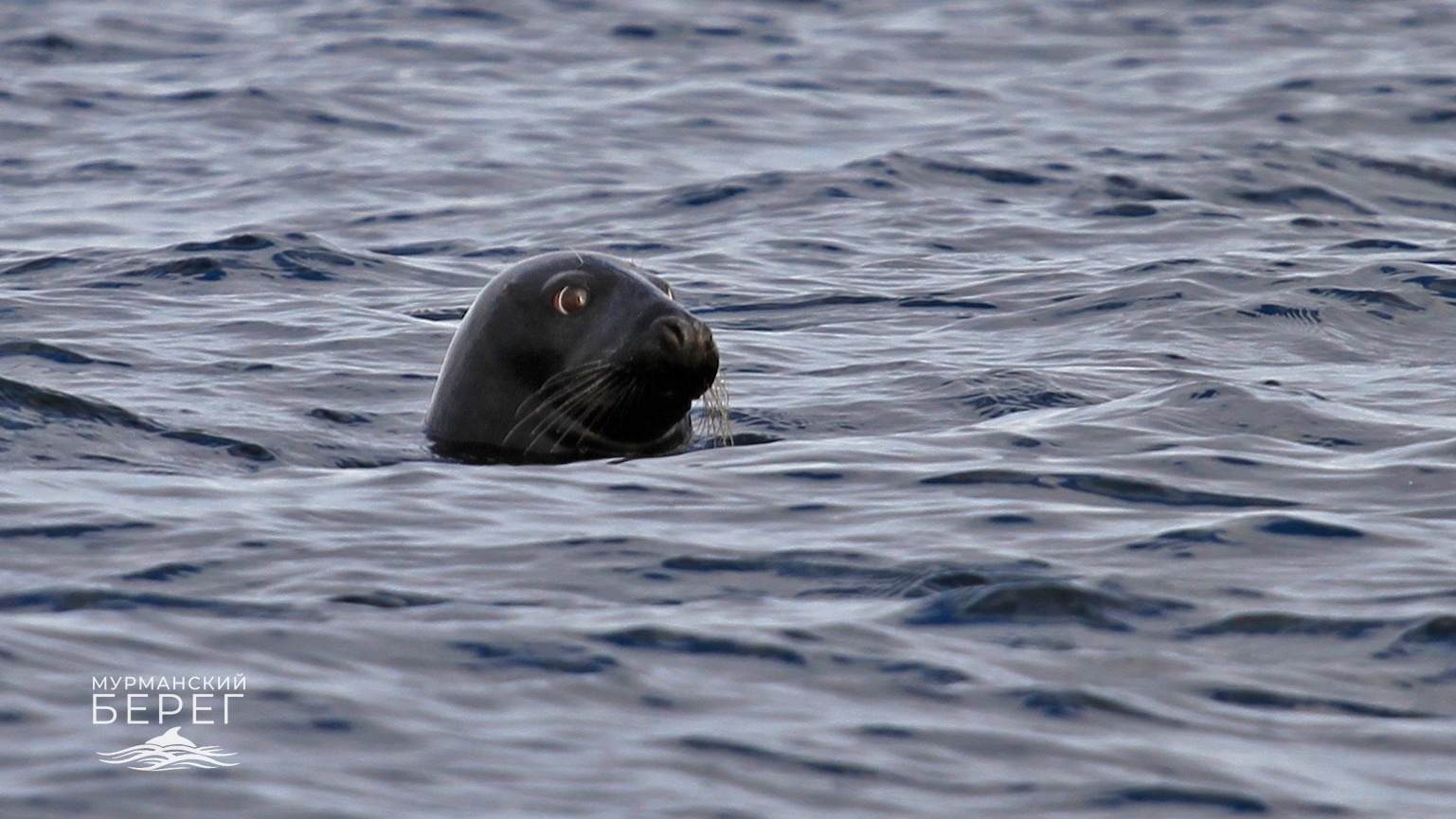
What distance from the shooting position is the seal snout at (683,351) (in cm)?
957

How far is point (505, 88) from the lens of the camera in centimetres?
2281

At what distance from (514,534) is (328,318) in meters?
5.55

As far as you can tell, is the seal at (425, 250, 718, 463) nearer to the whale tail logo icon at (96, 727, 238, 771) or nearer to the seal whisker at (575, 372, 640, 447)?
the seal whisker at (575, 372, 640, 447)

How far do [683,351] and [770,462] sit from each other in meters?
0.63

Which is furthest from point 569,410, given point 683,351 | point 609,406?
point 683,351

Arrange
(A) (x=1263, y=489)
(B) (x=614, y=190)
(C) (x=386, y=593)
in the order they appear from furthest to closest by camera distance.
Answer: (B) (x=614, y=190), (A) (x=1263, y=489), (C) (x=386, y=593)

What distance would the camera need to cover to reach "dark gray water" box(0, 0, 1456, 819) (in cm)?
617

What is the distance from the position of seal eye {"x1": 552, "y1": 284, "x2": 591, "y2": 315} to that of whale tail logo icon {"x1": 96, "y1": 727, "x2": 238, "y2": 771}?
164 inches

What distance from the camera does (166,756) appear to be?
19.7 feet

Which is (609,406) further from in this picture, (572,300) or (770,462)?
(770,462)

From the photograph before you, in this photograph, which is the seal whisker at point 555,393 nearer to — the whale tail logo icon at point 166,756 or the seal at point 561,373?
the seal at point 561,373

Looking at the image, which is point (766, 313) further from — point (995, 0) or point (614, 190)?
point (995, 0)

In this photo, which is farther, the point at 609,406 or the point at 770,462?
the point at 609,406

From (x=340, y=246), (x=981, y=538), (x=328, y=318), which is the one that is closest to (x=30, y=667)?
(x=981, y=538)
